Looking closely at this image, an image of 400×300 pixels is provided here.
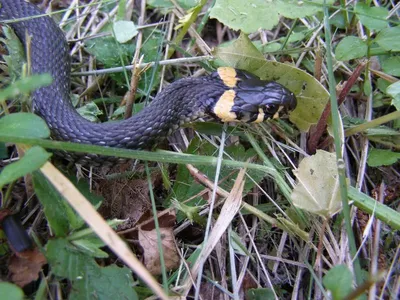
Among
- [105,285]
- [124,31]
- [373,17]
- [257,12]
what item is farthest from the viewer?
[124,31]

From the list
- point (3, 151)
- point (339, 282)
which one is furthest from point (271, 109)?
point (3, 151)

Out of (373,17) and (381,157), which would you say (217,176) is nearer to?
(381,157)

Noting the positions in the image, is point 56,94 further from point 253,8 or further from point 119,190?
point 253,8

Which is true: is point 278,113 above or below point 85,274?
above

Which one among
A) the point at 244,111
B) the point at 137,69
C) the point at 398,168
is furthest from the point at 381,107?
the point at 137,69

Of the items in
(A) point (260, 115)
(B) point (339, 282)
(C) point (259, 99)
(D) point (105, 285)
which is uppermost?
(C) point (259, 99)

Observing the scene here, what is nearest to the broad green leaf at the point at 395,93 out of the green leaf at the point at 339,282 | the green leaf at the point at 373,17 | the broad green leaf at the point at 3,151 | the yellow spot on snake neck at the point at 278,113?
the green leaf at the point at 373,17

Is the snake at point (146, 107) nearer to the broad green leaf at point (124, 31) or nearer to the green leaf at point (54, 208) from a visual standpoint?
the broad green leaf at point (124, 31)
